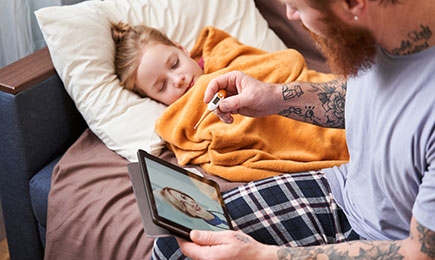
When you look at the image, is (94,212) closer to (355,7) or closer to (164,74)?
(164,74)

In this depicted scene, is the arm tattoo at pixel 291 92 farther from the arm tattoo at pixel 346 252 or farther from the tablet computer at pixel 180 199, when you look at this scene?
the arm tattoo at pixel 346 252

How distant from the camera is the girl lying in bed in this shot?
1.36 metres

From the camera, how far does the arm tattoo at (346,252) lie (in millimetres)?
871

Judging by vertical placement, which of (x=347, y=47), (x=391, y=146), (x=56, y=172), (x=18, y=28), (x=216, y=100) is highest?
(x=347, y=47)

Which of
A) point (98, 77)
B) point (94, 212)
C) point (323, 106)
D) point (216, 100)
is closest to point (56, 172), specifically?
point (94, 212)

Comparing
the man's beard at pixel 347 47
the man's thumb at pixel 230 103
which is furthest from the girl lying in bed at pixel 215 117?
the man's beard at pixel 347 47

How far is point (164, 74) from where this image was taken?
1582 millimetres

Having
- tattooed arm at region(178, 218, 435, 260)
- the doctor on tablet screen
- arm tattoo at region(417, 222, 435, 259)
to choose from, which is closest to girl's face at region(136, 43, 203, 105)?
the doctor on tablet screen

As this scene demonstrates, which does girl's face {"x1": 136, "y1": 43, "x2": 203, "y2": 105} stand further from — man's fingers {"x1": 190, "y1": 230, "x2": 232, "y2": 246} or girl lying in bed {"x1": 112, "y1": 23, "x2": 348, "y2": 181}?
man's fingers {"x1": 190, "y1": 230, "x2": 232, "y2": 246}

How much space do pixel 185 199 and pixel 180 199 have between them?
0.02 metres

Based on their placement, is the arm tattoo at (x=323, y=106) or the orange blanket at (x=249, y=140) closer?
the arm tattoo at (x=323, y=106)

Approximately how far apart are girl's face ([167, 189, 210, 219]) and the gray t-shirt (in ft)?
1.13

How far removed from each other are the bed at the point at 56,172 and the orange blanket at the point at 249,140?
0.06 m

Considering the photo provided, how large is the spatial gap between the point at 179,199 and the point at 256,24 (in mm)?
1043
